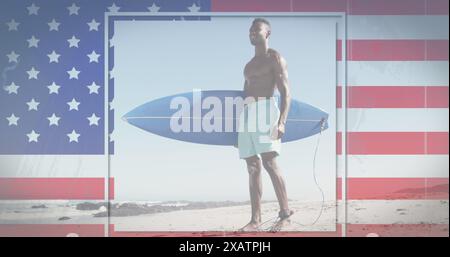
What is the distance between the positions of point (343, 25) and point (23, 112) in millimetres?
2132

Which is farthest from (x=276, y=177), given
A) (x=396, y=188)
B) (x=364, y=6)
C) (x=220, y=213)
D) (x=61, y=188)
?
(x=61, y=188)

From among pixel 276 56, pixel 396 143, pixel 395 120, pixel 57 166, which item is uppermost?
pixel 276 56

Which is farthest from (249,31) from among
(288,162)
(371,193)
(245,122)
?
(371,193)

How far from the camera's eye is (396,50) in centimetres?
430

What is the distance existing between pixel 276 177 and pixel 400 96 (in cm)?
95

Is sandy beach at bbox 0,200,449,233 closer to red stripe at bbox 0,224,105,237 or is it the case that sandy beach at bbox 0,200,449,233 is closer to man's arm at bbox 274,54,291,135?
red stripe at bbox 0,224,105,237

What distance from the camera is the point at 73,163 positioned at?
4309mm

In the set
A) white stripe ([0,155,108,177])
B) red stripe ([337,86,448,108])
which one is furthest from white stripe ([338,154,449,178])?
white stripe ([0,155,108,177])

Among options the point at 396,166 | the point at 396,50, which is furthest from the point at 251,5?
the point at 396,166

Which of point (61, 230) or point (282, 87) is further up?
point (282, 87)

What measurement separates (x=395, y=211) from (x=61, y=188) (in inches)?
85.0

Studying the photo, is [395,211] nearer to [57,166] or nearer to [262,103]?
[262,103]
